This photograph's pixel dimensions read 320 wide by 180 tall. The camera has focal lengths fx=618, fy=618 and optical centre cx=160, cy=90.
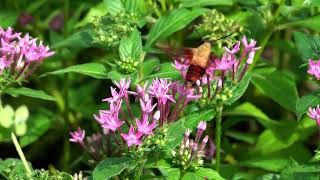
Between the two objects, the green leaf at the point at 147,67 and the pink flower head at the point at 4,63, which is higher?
the pink flower head at the point at 4,63

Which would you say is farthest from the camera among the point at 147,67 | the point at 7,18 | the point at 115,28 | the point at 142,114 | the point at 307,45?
the point at 7,18

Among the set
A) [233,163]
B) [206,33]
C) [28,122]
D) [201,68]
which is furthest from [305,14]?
[28,122]

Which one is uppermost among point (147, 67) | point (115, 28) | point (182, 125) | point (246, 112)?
point (115, 28)

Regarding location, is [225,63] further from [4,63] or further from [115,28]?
[4,63]

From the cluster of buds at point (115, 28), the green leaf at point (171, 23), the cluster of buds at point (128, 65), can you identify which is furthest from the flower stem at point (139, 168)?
the green leaf at point (171, 23)

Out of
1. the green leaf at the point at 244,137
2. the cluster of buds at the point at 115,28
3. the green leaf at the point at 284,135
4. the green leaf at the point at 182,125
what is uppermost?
A: the cluster of buds at the point at 115,28

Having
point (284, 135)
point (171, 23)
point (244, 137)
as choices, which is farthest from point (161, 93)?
point (244, 137)

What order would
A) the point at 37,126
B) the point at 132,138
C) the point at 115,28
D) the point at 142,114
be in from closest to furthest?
the point at 132,138 < the point at 142,114 < the point at 115,28 < the point at 37,126

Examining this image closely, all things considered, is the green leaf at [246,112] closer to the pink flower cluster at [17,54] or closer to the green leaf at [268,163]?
the green leaf at [268,163]
